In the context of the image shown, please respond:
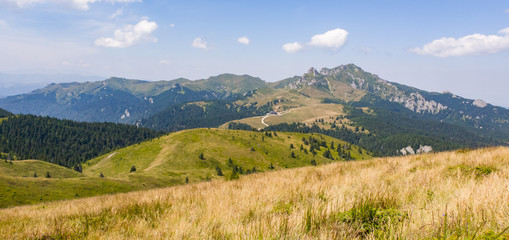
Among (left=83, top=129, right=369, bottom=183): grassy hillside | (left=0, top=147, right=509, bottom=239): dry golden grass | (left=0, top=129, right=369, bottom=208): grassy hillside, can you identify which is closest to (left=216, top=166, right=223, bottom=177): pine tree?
(left=83, top=129, right=369, bottom=183): grassy hillside

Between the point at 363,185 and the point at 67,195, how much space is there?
94632 mm

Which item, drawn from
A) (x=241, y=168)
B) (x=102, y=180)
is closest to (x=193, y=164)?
(x=241, y=168)

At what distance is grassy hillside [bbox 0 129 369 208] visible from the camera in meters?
75.9

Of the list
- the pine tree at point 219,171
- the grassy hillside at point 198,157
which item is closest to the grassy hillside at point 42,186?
the grassy hillside at point 198,157

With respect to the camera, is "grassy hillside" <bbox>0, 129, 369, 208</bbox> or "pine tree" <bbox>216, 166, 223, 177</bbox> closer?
"grassy hillside" <bbox>0, 129, 369, 208</bbox>

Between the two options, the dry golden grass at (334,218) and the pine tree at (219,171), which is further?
the pine tree at (219,171)

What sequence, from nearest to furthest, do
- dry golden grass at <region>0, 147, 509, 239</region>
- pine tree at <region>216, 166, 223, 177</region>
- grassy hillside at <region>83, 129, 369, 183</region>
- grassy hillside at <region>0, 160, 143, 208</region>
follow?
dry golden grass at <region>0, 147, 509, 239</region> < grassy hillside at <region>0, 160, 143, 208</region> < pine tree at <region>216, 166, 223, 177</region> < grassy hillside at <region>83, 129, 369, 183</region>

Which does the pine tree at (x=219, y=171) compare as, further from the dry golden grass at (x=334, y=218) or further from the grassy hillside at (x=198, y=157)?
the dry golden grass at (x=334, y=218)

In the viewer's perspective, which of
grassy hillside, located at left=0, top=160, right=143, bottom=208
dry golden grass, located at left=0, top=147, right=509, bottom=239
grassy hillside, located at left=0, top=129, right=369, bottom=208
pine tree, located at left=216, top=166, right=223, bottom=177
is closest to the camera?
dry golden grass, located at left=0, top=147, right=509, bottom=239

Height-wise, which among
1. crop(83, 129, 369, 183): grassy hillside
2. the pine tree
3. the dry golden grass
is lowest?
the pine tree

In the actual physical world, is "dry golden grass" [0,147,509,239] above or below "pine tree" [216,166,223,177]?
above

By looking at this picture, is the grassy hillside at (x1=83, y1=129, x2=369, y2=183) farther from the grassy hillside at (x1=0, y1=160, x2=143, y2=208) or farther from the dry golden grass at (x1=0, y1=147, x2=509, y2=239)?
the dry golden grass at (x1=0, y1=147, x2=509, y2=239)

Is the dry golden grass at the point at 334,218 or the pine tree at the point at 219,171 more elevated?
the dry golden grass at the point at 334,218

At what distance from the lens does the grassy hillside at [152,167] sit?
75.9m
